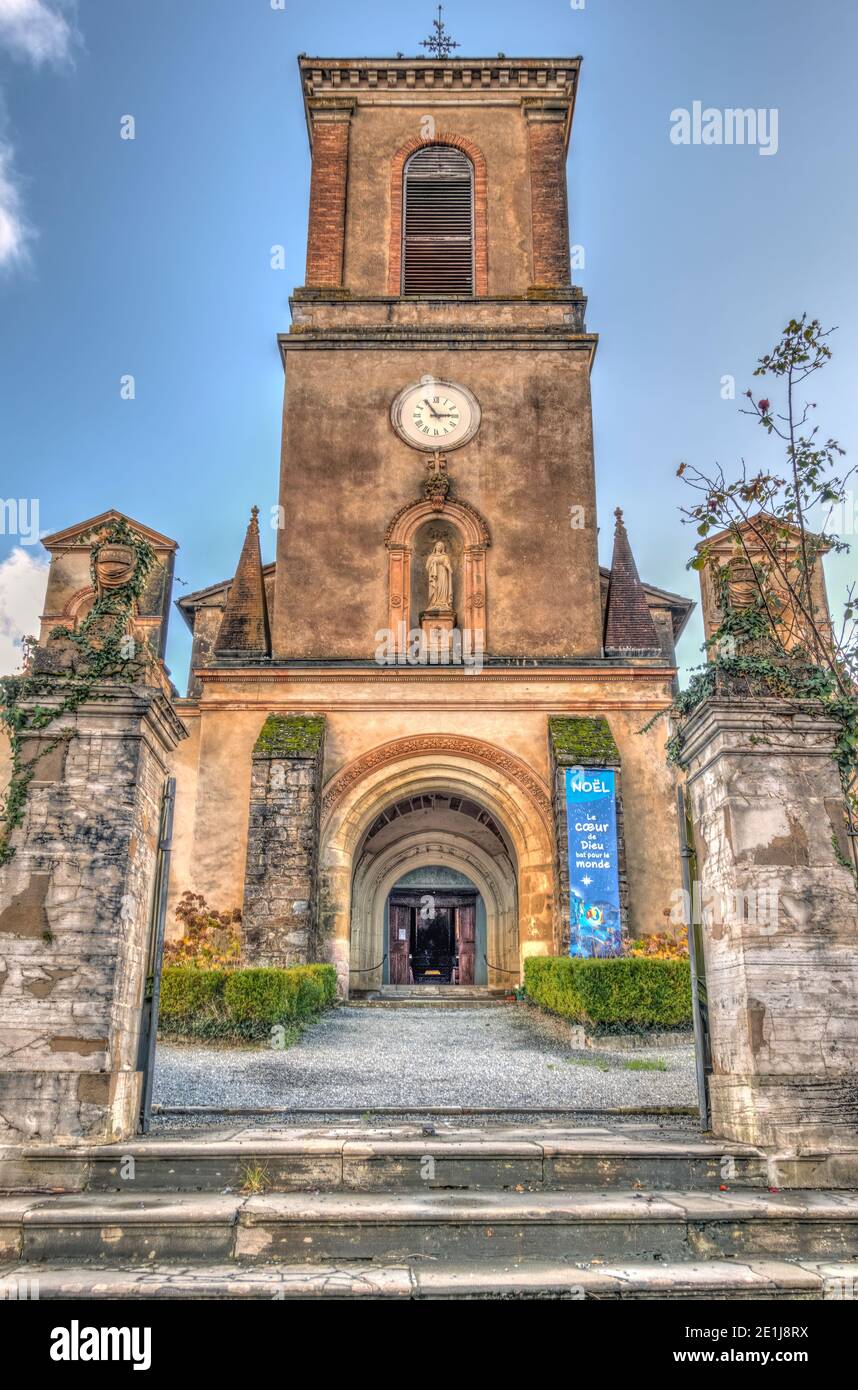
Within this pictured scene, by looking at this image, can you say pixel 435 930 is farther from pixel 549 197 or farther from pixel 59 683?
pixel 59 683

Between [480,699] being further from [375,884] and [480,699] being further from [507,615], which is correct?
[375,884]

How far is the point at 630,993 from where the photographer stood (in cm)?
1188

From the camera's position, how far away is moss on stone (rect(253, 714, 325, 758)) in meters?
15.6

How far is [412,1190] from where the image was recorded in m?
5.43

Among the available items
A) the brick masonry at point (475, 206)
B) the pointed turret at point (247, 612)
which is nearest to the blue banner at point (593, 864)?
the pointed turret at point (247, 612)

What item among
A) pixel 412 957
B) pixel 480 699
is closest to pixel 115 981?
pixel 480 699

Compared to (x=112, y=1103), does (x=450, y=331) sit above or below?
above

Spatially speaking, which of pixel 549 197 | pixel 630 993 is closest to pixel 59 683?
pixel 630 993

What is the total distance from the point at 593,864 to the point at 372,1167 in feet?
33.0

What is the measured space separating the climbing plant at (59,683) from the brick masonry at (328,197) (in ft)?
49.3

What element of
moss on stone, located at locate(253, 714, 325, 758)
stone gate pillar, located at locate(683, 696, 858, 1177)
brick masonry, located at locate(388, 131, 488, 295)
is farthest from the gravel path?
brick masonry, located at locate(388, 131, 488, 295)

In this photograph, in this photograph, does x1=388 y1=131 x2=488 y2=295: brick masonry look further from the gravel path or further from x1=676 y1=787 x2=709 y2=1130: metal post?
x1=676 y1=787 x2=709 y2=1130: metal post

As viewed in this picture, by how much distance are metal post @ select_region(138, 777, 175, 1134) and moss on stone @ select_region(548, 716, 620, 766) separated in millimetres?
9267
